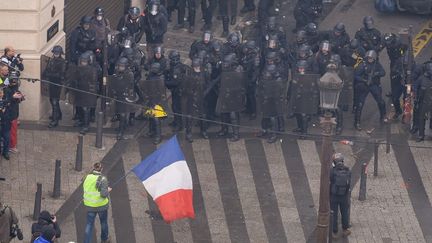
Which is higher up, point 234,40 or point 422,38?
point 234,40

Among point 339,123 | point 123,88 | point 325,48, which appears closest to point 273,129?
point 339,123

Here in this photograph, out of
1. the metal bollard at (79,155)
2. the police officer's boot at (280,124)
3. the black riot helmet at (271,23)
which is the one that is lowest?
the metal bollard at (79,155)

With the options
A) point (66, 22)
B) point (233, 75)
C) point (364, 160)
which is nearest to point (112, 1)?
point (66, 22)

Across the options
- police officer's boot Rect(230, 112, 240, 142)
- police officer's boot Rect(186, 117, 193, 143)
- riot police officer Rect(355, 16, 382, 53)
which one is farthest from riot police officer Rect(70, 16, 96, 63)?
riot police officer Rect(355, 16, 382, 53)

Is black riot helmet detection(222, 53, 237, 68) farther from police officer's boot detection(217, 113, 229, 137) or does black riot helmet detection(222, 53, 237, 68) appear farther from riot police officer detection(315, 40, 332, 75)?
riot police officer detection(315, 40, 332, 75)

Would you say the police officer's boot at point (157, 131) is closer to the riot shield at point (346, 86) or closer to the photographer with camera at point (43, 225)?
the riot shield at point (346, 86)

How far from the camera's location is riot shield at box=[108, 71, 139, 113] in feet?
114

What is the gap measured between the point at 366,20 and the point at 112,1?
262 inches

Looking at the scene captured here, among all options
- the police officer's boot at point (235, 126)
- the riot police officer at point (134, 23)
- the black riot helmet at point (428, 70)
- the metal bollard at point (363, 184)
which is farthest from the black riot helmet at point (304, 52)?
the riot police officer at point (134, 23)

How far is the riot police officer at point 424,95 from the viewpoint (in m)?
34.7

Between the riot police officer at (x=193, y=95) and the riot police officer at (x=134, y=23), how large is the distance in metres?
3.17

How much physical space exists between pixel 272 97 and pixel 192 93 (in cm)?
168

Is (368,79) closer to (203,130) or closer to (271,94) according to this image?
(271,94)

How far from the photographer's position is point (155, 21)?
38156 millimetres
